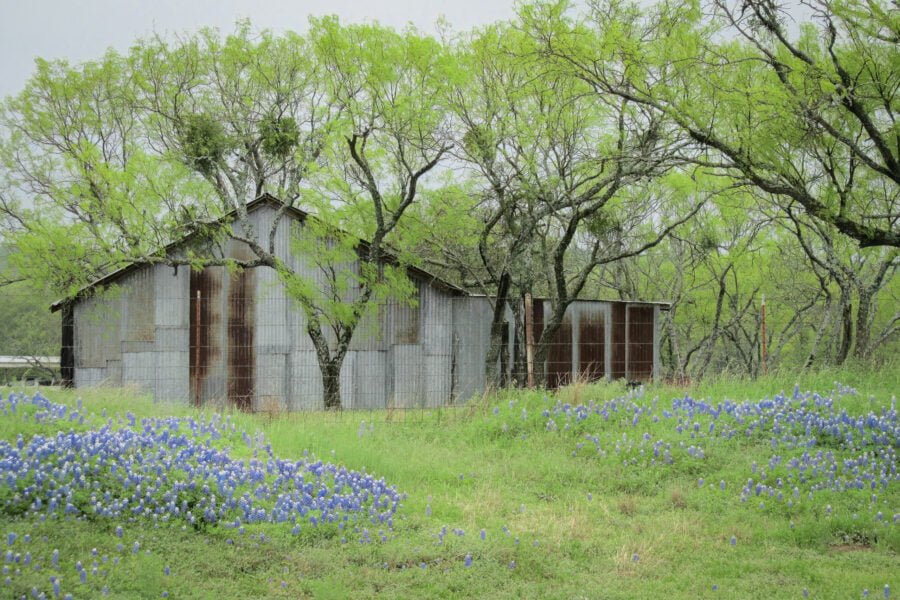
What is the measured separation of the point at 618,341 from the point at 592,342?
3.41 ft

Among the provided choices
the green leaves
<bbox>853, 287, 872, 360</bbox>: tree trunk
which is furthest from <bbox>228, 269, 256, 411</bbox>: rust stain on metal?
<bbox>853, 287, 872, 360</bbox>: tree trunk

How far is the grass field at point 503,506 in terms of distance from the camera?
641cm

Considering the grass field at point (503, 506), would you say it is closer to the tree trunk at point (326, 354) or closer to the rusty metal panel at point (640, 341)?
the tree trunk at point (326, 354)

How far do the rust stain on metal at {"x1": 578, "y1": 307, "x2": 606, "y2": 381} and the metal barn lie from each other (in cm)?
109

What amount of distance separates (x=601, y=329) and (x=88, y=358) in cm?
1450

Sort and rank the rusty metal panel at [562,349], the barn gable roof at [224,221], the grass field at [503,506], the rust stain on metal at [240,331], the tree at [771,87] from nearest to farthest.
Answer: the grass field at [503,506] < the tree at [771,87] < the barn gable roof at [224,221] < the rust stain on metal at [240,331] < the rusty metal panel at [562,349]

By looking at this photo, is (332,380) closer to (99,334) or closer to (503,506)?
(99,334)

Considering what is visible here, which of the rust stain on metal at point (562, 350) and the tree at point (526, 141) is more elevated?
the tree at point (526, 141)

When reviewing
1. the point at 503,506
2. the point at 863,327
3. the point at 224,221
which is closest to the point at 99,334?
the point at 224,221

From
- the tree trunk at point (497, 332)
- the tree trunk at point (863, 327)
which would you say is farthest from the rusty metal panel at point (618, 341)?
the tree trunk at point (863, 327)

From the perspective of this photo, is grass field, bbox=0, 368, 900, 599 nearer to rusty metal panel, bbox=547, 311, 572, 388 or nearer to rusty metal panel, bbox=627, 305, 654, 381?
rusty metal panel, bbox=547, 311, 572, 388

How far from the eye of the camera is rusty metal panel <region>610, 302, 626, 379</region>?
25.4 meters

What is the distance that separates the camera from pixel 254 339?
2286cm

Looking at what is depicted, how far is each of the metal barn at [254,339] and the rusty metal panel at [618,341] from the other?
2176 mm
